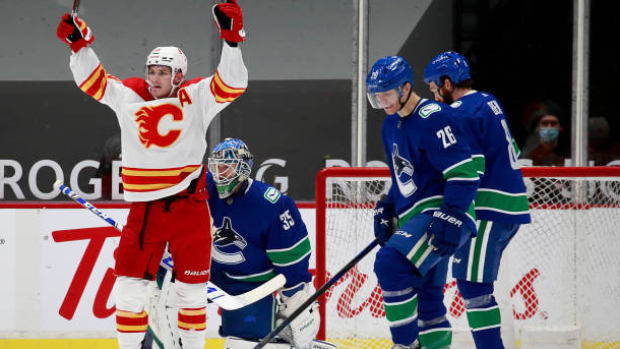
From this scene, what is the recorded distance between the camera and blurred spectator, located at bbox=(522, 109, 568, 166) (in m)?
4.00

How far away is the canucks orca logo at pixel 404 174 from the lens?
2.42 m

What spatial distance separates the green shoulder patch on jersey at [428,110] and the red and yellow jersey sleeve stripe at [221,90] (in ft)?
2.14

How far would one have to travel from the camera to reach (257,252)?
9.37 ft

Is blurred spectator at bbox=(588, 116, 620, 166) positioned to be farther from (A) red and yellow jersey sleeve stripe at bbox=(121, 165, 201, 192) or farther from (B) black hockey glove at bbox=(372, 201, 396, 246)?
(A) red and yellow jersey sleeve stripe at bbox=(121, 165, 201, 192)

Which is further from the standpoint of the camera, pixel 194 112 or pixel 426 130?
pixel 194 112

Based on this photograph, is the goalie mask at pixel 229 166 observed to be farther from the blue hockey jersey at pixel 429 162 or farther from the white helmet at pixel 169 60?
the blue hockey jersey at pixel 429 162

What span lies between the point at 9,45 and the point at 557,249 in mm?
2840

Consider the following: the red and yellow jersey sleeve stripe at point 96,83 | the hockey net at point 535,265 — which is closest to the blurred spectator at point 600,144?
the hockey net at point 535,265

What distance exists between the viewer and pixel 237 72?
2605 mm

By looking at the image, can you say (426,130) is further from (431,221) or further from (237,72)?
(237,72)

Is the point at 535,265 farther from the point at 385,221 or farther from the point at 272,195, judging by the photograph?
the point at 272,195

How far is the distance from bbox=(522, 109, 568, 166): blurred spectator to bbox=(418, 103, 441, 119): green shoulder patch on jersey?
5.87 ft

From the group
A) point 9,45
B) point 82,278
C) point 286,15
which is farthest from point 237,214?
point 9,45

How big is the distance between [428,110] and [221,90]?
0.72m
